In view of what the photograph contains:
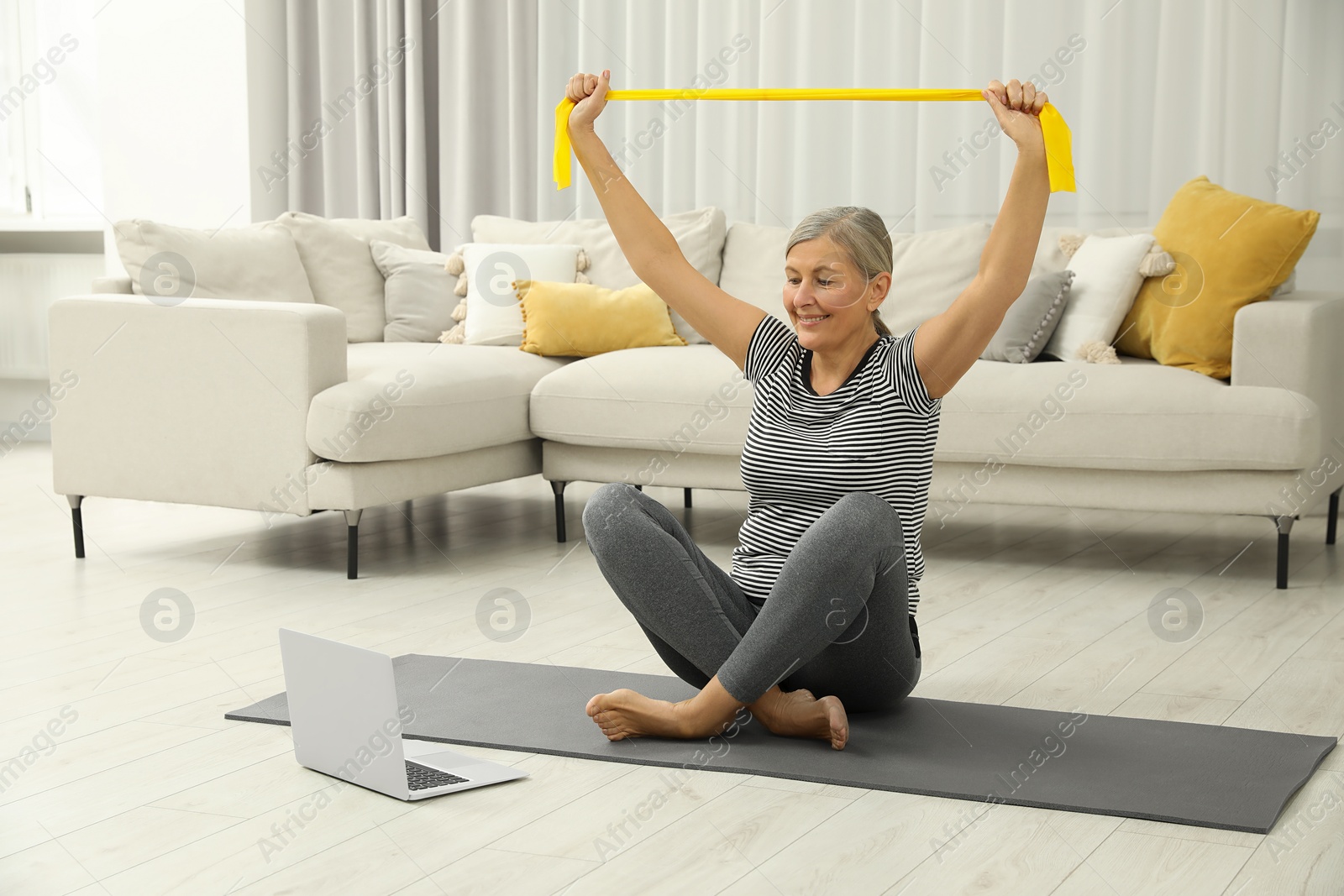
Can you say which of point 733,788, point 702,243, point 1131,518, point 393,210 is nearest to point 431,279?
point 702,243

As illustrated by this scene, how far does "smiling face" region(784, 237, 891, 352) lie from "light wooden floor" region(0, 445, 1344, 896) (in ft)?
2.01

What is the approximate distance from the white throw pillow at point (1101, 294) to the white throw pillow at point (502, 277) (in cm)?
141

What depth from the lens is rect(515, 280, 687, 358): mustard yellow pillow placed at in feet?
12.6

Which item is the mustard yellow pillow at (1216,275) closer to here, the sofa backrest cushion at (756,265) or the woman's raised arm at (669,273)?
the sofa backrest cushion at (756,265)

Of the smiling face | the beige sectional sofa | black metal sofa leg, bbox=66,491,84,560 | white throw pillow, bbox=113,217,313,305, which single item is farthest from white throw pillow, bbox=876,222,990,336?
black metal sofa leg, bbox=66,491,84,560

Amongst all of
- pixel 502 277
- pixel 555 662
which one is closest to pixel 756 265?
pixel 502 277

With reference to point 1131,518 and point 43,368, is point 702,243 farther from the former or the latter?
point 43,368

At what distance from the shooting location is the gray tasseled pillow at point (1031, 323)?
11.4 ft

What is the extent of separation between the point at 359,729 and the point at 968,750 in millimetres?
827

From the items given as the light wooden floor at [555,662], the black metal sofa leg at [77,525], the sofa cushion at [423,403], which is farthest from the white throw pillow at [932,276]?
the black metal sofa leg at [77,525]

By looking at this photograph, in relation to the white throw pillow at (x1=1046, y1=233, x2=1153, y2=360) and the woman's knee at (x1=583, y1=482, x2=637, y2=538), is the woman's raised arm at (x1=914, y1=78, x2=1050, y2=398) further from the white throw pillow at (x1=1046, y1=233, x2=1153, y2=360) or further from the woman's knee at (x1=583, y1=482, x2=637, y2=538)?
the white throw pillow at (x1=1046, y1=233, x2=1153, y2=360)

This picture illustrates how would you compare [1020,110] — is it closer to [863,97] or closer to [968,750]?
[863,97]

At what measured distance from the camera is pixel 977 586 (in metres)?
3.11

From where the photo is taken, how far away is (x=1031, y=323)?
3.50 metres
